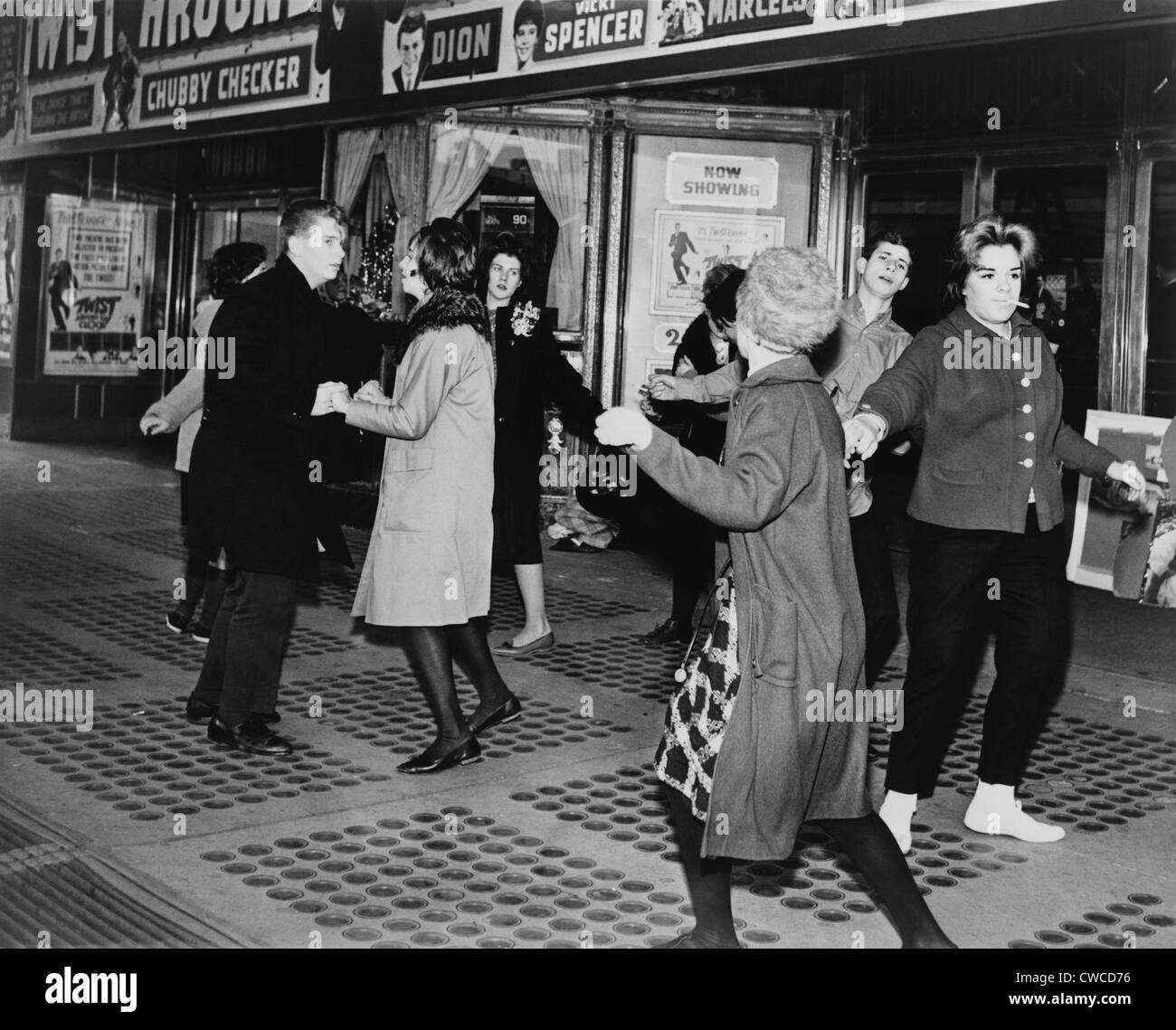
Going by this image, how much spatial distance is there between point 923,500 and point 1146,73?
5.22 metres

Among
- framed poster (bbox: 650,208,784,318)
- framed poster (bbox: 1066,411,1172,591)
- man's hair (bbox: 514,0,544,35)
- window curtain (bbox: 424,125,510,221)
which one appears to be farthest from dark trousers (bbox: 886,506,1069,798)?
window curtain (bbox: 424,125,510,221)

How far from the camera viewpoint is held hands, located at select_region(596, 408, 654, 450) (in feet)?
11.4

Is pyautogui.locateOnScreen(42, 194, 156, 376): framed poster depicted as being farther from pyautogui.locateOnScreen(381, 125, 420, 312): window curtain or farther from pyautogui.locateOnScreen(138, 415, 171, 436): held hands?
pyautogui.locateOnScreen(138, 415, 171, 436): held hands

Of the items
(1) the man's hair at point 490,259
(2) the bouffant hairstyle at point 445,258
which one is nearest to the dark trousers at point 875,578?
(2) the bouffant hairstyle at point 445,258

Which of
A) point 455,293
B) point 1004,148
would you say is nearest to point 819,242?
point 1004,148

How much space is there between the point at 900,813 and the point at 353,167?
8787 mm

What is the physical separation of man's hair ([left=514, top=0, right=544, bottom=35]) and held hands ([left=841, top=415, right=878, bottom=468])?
605 cm

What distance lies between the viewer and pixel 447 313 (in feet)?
17.8

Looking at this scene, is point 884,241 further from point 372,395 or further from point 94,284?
point 94,284

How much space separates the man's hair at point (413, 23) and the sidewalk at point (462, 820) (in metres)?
4.87

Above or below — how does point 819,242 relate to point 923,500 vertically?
above

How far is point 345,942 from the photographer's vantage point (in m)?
4.00

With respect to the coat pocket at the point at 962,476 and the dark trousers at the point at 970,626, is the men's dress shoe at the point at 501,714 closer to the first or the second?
the dark trousers at the point at 970,626

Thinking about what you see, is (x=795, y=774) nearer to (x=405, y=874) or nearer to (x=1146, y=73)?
(x=405, y=874)
